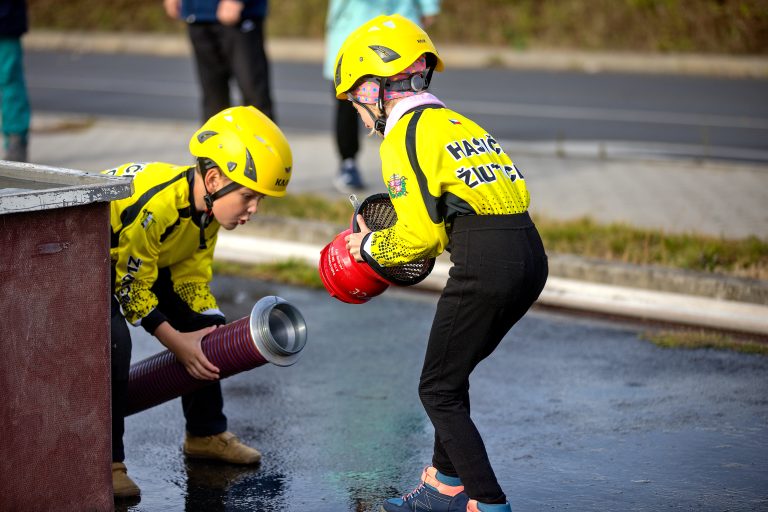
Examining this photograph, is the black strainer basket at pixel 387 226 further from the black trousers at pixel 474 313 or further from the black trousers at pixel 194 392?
the black trousers at pixel 194 392

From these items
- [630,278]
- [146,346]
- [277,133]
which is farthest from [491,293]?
[630,278]

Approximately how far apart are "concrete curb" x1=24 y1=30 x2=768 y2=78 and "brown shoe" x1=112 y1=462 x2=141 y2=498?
13.9 m

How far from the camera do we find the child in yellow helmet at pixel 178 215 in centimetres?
416

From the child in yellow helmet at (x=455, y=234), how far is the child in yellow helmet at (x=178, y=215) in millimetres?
511

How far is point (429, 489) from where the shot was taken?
Answer: 406cm

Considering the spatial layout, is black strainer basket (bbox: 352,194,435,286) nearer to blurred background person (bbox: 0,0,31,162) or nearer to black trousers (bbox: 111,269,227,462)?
black trousers (bbox: 111,269,227,462)

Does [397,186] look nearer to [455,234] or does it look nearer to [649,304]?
[455,234]

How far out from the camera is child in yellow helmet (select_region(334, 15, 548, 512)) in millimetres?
3715

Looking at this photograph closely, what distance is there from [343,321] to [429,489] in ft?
7.69

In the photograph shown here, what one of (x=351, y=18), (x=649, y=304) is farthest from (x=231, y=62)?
(x=649, y=304)

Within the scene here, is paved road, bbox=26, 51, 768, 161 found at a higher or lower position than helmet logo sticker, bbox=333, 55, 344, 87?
lower

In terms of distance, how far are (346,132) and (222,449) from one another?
446cm

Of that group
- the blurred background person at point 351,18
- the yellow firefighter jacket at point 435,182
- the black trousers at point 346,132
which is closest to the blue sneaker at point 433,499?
the yellow firefighter jacket at point 435,182

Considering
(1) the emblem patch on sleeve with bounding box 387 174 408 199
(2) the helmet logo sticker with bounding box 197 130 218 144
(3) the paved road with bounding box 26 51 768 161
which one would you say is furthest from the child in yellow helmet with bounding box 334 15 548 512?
(3) the paved road with bounding box 26 51 768 161
